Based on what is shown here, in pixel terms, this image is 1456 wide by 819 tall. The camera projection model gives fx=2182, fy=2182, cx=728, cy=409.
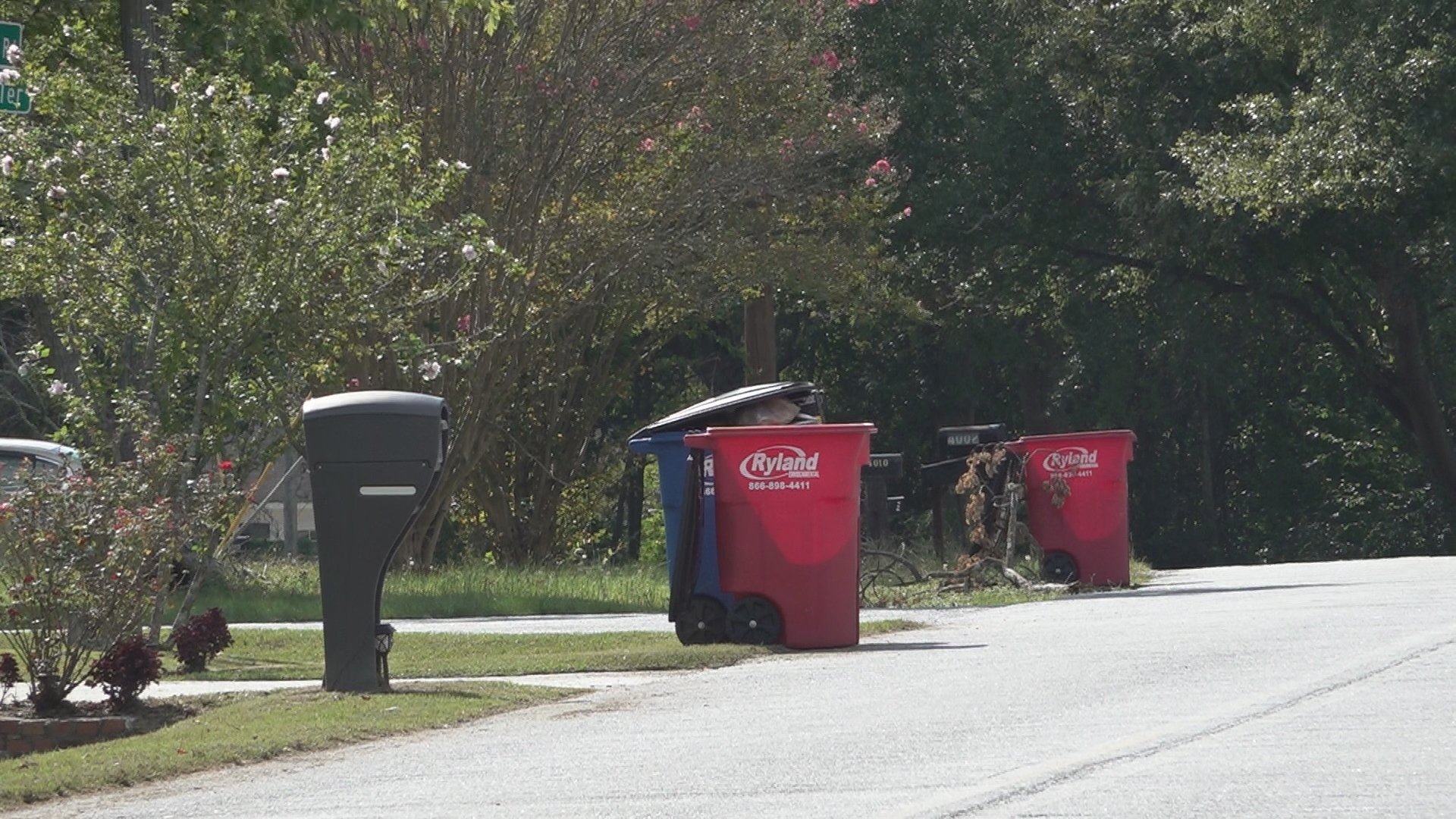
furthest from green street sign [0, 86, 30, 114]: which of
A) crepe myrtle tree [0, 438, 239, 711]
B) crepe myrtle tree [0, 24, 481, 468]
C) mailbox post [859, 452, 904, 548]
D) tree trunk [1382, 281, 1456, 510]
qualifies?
tree trunk [1382, 281, 1456, 510]

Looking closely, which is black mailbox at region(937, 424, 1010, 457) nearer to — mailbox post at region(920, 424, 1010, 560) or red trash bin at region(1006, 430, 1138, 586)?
mailbox post at region(920, 424, 1010, 560)

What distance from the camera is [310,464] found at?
11.3 metres

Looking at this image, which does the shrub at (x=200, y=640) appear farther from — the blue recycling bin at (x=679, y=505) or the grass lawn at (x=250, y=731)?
the blue recycling bin at (x=679, y=505)

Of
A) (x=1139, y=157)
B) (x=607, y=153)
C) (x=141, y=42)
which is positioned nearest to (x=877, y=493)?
(x=607, y=153)

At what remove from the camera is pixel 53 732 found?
11.1 m

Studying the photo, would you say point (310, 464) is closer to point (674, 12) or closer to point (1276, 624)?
point (1276, 624)

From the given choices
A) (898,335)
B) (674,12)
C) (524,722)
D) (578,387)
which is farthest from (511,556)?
(524,722)

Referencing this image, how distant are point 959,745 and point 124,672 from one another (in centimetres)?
480

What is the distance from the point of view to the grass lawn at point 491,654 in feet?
41.7

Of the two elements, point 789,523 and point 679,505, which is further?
point 679,505

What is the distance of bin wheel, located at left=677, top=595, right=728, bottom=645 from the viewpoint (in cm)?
1359

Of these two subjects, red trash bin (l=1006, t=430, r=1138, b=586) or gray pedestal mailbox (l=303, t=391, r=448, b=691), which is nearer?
gray pedestal mailbox (l=303, t=391, r=448, b=691)

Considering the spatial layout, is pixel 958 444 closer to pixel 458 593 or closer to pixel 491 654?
pixel 458 593

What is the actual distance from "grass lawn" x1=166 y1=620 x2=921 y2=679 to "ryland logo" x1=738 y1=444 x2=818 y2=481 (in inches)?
41.9
